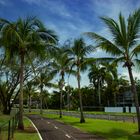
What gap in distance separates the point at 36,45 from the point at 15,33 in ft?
7.52

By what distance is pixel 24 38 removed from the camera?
A: 28.0 metres

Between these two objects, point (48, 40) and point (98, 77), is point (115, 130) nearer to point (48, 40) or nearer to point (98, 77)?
point (48, 40)

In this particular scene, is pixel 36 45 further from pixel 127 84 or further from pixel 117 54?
pixel 127 84

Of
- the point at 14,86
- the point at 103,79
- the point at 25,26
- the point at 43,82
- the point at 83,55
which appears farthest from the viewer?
the point at 103,79

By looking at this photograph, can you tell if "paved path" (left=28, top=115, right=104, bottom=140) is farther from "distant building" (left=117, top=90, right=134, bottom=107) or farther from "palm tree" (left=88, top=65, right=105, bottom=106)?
"distant building" (left=117, top=90, right=134, bottom=107)

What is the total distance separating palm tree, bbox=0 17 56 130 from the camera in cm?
2703

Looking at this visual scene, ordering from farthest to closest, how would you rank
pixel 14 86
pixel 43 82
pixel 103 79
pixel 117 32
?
pixel 103 79 → pixel 43 82 → pixel 14 86 → pixel 117 32

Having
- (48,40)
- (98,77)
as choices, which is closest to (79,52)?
(48,40)

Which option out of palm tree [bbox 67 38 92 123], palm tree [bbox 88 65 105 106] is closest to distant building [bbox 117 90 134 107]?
palm tree [bbox 88 65 105 106]

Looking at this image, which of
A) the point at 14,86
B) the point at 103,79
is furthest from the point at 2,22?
the point at 103,79

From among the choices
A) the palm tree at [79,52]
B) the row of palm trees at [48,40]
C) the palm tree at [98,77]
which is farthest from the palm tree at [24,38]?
the palm tree at [98,77]

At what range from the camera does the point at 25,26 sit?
91.4ft

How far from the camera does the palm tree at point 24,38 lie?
1064 inches

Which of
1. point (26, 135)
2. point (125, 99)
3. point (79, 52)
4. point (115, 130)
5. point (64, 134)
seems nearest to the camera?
point (26, 135)
